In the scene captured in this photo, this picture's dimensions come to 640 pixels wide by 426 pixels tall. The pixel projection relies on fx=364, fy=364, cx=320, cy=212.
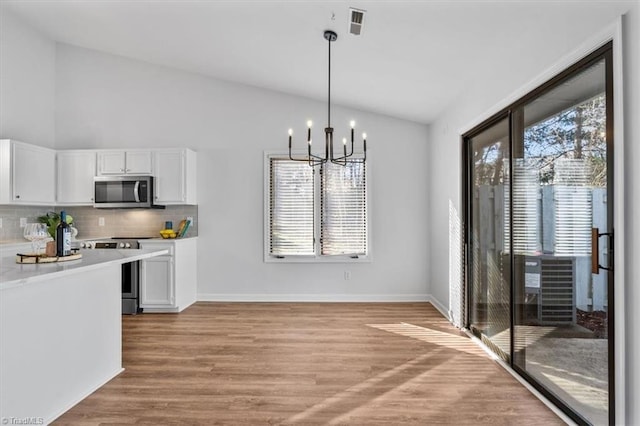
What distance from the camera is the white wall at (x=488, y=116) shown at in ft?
5.56

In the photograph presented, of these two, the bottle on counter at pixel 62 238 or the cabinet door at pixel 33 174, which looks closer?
the bottle on counter at pixel 62 238

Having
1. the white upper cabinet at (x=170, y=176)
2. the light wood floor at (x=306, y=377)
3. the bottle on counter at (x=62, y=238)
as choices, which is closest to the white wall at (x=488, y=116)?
the light wood floor at (x=306, y=377)

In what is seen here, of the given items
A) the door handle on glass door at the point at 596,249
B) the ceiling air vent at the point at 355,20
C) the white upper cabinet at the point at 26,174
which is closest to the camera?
the door handle on glass door at the point at 596,249

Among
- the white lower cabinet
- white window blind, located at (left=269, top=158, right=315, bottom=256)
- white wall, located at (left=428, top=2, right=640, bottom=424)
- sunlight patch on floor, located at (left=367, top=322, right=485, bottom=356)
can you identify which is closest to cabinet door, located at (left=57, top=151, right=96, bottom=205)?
the white lower cabinet

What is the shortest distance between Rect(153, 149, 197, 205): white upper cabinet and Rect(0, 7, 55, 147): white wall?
68.2 inches

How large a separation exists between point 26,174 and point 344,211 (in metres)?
4.04

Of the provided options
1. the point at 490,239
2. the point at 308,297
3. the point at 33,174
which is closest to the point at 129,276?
the point at 33,174

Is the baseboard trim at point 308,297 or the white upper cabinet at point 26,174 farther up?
the white upper cabinet at point 26,174

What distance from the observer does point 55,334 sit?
7.47 ft

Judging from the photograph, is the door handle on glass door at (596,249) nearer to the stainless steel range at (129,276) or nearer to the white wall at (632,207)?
the white wall at (632,207)

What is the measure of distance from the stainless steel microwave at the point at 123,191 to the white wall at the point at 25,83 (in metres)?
1.14

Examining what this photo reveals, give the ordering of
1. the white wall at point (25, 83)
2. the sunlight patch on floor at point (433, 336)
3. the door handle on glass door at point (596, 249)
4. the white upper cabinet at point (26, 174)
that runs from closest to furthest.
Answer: the door handle on glass door at point (596, 249), the sunlight patch on floor at point (433, 336), the white upper cabinet at point (26, 174), the white wall at point (25, 83)

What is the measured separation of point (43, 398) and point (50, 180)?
3.64 meters

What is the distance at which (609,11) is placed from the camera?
1800 mm
